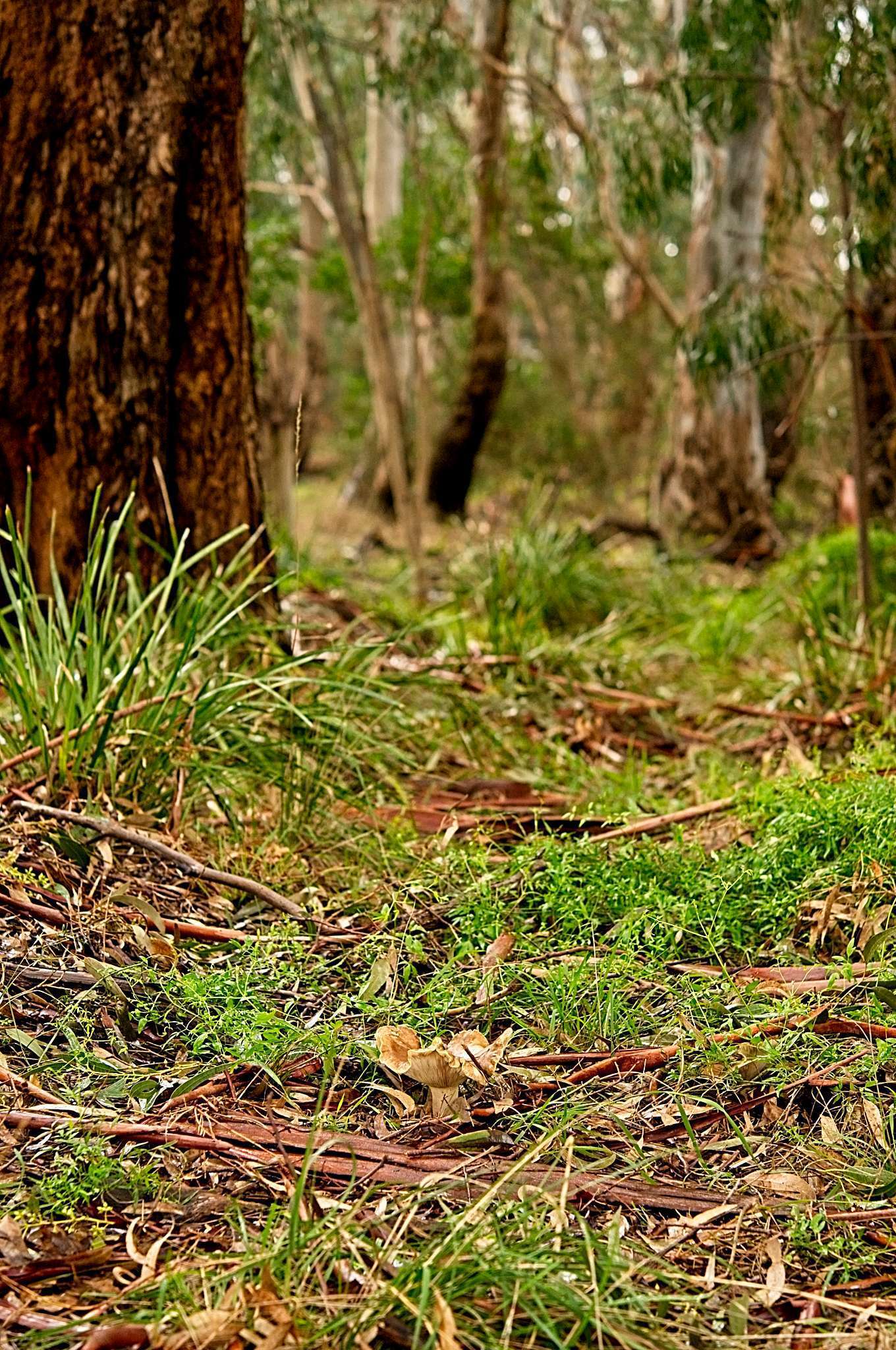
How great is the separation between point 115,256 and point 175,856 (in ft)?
6.29

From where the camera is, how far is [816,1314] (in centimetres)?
157

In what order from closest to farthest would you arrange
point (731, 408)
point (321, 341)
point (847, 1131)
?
point (847, 1131) < point (731, 408) < point (321, 341)

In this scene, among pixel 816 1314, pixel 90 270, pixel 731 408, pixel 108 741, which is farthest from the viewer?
pixel 731 408

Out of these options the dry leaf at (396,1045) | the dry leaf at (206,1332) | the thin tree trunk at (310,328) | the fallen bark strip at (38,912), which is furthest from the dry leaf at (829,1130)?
the thin tree trunk at (310,328)

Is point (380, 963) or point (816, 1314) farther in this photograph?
point (380, 963)

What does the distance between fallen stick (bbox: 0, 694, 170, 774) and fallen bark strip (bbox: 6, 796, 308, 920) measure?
123 mm

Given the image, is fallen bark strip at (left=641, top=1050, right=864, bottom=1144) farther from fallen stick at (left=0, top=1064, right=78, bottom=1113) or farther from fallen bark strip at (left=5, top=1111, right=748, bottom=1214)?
fallen stick at (left=0, top=1064, right=78, bottom=1113)

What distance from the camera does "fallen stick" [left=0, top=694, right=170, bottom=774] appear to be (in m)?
2.67

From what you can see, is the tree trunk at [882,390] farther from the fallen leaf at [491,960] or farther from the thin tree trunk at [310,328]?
the fallen leaf at [491,960]

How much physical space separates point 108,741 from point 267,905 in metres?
0.49

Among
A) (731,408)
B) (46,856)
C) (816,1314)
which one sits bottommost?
(816,1314)

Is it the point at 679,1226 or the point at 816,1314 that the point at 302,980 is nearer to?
the point at 679,1226

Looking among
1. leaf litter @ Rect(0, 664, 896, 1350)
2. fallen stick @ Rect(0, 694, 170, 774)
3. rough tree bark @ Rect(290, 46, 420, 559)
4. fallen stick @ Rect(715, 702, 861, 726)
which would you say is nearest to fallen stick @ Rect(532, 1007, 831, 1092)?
leaf litter @ Rect(0, 664, 896, 1350)

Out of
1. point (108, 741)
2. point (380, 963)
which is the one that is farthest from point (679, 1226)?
point (108, 741)
